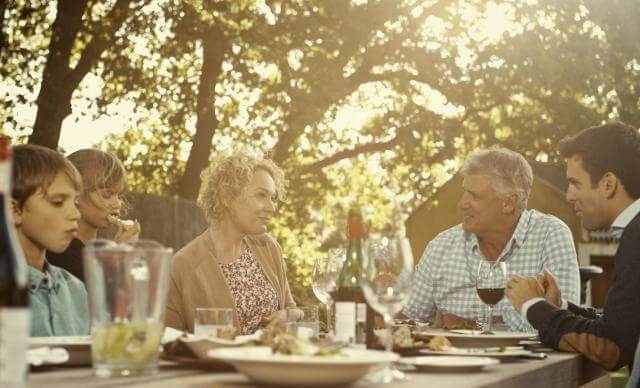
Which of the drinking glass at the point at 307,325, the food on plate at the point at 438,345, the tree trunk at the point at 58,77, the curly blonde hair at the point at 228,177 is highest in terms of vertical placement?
the tree trunk at the point at 58,77

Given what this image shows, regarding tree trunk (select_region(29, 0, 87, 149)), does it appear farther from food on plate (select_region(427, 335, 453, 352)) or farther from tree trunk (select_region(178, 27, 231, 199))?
food on plate (select_region(427, 335, 453, 352))

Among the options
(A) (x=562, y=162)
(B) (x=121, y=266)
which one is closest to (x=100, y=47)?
(A) (x=562, y=162)

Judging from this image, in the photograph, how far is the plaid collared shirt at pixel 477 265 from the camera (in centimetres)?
437

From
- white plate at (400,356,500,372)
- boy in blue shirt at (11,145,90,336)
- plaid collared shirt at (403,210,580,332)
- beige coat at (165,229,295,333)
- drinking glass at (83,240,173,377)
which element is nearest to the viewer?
drinking glass at (83,240,173,377)

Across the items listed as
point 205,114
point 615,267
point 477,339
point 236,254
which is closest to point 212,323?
point 477,339

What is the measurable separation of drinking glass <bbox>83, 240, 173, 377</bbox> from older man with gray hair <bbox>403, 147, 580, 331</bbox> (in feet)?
8.65

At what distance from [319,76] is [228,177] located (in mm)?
8567

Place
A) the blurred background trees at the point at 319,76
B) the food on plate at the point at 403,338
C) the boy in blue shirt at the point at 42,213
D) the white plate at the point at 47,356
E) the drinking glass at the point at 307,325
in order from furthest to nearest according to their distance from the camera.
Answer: the blurred background trees at the point at 319,76 < the boy in blue shirt at the point at 42,213 < the food on plate at the point at 403,338 < the drinking glass at the point at 307,325 < the white plate at the point at 47,356

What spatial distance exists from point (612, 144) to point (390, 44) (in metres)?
10.3

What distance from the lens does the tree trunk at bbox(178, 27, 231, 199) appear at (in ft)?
42.4

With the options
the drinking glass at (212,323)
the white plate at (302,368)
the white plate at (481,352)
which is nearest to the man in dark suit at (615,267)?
the white plate at (481,352)

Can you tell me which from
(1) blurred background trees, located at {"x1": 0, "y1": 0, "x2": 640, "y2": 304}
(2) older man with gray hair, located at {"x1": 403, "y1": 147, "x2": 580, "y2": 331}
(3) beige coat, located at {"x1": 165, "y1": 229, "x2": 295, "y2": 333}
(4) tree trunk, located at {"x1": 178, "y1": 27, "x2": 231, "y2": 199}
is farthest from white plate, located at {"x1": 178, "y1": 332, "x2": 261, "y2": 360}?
(4) tree trunk, located at {"x1": 178, "y1": 27, "x2": 231, "y2": 199}

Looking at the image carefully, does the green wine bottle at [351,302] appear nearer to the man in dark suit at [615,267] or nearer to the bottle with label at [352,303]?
the bottle with label at [352,303]

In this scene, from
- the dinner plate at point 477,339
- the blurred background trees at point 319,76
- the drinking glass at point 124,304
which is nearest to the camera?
the drinking glass at point 124,304
